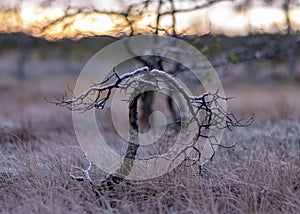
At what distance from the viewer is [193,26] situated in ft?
21.9

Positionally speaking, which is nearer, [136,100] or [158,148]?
[136,100]

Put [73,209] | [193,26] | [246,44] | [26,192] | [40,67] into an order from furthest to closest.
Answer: [40,67], [246,44], [193,26], [26,192], [73,209]

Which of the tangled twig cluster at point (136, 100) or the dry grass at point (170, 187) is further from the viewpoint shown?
the tangled twig cluster at point (136, 100)

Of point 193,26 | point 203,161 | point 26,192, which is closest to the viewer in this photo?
point 26,192

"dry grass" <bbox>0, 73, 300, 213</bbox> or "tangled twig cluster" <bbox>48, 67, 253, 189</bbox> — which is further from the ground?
"tangled twig cluster" <bbox>48, 67, 253, 189</bbox>

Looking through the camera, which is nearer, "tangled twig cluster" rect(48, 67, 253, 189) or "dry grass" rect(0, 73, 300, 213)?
"dry grass" rect(0, 73, 300, 213)

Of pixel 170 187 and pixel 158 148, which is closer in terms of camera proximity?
pixel 170 187

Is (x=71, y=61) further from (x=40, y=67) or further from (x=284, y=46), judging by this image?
(x=284, y=46)

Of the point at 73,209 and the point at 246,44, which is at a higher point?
the point at 246,44

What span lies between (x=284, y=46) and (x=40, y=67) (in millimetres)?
20663

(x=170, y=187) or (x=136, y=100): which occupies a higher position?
(x=136, y=100)

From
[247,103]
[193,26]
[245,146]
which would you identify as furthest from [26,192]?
[247,103]

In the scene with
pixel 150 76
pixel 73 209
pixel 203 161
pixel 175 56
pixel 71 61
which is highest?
pixel 71 61

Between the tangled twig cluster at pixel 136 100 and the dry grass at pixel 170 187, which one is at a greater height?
the tangled twig cluster at pixel 136 100
